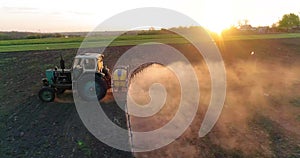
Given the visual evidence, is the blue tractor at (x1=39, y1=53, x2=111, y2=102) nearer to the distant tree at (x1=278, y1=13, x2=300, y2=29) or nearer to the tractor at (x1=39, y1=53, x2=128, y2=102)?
the tractor at (x1=39, y1=53, x2=128, y2=102)

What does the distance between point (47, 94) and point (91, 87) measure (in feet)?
6.95

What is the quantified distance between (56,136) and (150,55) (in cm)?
2012

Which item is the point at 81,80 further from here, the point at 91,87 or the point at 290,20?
the point at 290,20

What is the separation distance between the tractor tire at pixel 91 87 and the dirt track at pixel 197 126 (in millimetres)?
824

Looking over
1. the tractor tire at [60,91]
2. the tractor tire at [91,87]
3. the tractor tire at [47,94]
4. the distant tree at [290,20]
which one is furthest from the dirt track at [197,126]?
the distant tree at [290,20]

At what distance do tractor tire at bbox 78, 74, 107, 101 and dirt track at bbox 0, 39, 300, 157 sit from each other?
0.82 meters

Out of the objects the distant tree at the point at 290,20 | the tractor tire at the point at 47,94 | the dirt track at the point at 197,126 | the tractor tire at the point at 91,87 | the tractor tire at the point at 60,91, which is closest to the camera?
the dirt track at the point at 197,126

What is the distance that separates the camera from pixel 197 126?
11.9m

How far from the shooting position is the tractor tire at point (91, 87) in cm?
1327

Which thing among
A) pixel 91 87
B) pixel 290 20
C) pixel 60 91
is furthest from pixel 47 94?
pixel 290 20

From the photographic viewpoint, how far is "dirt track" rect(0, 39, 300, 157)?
32.2ft

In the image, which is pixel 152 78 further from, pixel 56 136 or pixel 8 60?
pixel 8 60

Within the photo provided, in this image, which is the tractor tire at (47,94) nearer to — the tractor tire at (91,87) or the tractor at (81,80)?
the tractor at (81,80)

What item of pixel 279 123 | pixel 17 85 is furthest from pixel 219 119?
pixel 17 85
